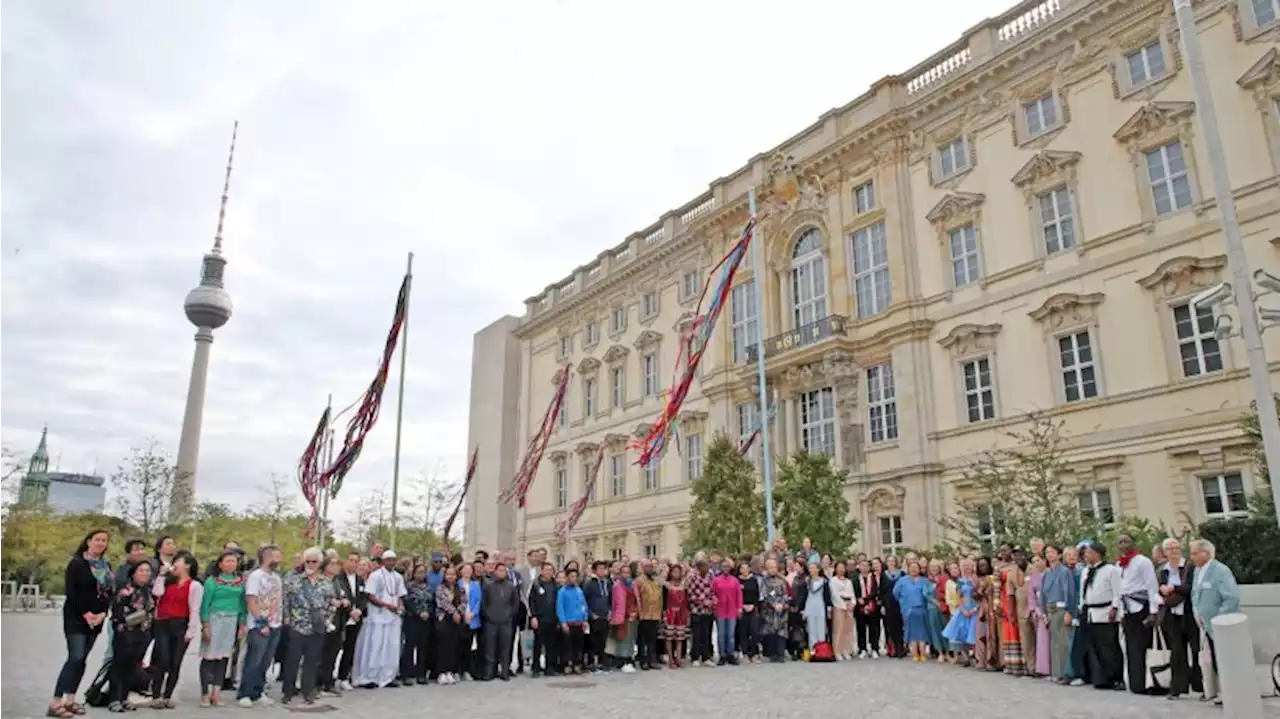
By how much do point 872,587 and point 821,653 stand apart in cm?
163

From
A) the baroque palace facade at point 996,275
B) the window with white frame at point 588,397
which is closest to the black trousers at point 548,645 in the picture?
the baroque palace facade at point 996,275

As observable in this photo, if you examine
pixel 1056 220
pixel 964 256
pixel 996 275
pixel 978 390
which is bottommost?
pixel 978 390

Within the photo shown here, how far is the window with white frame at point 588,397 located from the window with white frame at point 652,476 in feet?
17.6

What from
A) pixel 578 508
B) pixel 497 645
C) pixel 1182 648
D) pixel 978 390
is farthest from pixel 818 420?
pixel 1182 648

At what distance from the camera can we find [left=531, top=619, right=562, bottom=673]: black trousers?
13125 mm

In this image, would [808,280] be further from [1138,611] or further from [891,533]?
[1138,611]

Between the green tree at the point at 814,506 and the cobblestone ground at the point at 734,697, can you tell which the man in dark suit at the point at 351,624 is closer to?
the cobblestone ground at the point at 734,697

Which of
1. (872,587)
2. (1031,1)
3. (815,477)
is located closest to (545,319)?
(815,477)

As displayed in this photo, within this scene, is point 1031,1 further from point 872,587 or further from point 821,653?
point 821,653

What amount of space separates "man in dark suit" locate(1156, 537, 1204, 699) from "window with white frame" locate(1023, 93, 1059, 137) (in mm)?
16868

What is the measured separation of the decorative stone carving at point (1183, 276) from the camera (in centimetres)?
1955

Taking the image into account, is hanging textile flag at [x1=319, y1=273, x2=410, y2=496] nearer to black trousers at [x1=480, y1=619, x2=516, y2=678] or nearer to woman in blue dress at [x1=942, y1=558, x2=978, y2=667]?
black trousers at [x1=480, y1=619, x2=516, y2=678]

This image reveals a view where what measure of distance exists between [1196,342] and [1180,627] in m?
12.6

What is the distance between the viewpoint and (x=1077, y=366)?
22.1 meters
